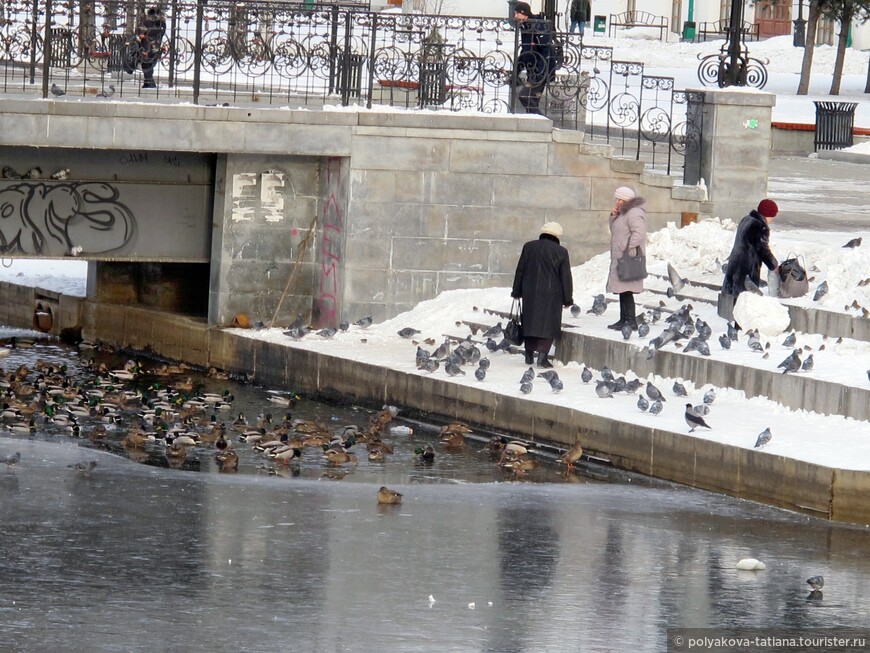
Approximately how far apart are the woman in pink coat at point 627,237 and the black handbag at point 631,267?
44mm

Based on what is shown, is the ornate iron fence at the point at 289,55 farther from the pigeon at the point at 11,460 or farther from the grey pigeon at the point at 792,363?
the pigeon at the point at 11,460

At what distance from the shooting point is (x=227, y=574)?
9.28 meters

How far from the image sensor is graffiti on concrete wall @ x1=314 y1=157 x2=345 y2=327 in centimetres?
1820

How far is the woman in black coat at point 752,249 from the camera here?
47.8 feet

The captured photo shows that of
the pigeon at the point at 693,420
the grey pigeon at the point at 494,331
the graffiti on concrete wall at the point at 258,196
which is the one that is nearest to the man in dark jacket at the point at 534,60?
the graffiti on concrete wall at the point at 258,196

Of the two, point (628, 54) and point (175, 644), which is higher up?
point (628, 54)

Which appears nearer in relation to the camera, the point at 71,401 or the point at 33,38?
the point at 71,401

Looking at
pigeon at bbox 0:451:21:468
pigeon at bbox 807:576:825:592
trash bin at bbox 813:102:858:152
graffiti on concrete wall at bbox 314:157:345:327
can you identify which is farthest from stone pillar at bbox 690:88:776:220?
trash bin at bbox 813:102:858:152

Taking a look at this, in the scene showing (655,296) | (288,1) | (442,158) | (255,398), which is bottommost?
(255,398)

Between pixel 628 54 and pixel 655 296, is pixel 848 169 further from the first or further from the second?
pixel 628 54

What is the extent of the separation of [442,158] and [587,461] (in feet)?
18.9

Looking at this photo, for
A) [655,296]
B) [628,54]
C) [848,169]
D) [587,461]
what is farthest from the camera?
[628,54]

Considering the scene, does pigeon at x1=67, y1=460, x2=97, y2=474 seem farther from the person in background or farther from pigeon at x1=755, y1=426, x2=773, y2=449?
the person in background

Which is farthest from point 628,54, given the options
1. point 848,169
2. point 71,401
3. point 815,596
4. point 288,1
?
point 815,596
